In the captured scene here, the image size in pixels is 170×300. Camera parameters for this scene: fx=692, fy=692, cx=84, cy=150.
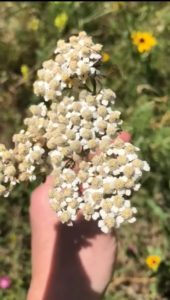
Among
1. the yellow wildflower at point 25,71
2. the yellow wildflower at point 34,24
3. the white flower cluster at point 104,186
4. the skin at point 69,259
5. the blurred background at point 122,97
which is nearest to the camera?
the white flower cluster at point 104,186

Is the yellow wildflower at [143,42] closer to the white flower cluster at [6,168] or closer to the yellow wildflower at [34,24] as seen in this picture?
the yellow wildflower at [34,24]

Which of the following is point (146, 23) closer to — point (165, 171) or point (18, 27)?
point (18, 27)

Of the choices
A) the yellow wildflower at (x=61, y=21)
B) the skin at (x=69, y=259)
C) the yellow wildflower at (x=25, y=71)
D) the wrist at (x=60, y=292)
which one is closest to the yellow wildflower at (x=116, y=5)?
the yellow wildflower at (x=61, y=21)

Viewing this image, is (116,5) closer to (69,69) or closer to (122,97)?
(122,97)

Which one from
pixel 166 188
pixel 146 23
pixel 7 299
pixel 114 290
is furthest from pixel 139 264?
pixel 146 23

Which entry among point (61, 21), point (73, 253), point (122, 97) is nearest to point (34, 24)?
point (61, 21)

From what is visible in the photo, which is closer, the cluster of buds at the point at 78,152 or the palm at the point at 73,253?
the cluster of buds at the point at 78,152

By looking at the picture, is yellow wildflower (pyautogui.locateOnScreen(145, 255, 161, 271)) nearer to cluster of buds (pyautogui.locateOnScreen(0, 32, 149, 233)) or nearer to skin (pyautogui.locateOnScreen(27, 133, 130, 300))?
skin (pyautogui.locateOnScreen(27, 133, 130, 300))

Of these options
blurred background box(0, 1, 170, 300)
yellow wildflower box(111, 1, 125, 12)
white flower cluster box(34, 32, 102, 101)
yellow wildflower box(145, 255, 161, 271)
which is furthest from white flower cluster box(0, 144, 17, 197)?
yellow wildflower box(111, 1, 125, 12)

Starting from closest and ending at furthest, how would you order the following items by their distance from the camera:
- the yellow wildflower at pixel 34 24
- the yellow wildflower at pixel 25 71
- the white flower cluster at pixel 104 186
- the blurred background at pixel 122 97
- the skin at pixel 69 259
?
the white flower cluster at pixel 104 186 < the skin at pixel 69 259 < the blurred background at pixel 122 97 < the yellow wildflower at pixel 25 71 < the yellow wildflower at pixel 34 24
